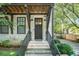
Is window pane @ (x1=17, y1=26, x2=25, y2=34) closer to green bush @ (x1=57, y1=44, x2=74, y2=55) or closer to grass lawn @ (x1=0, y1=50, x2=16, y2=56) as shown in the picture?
grass lawn @ (x1=0, y1=50, x2=16, y2=56)

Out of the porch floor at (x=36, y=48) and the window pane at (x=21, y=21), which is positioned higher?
the window pane at (x=21, y=21)

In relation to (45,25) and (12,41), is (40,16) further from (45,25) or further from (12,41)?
Answer: (12,41)

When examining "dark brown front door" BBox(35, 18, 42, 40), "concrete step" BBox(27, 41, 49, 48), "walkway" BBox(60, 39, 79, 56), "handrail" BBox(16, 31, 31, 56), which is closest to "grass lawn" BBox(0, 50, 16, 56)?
"handrail" BBox(16, 31, 31, 56)

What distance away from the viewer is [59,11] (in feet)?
9.64

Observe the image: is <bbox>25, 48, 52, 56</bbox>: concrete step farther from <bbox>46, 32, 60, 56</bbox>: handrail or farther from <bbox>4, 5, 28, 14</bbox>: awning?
<bbox>4, 5, 28, 14</bbox>: awning

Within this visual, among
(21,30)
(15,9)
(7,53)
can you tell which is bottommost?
(7,53)

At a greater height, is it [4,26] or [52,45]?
[4,26]

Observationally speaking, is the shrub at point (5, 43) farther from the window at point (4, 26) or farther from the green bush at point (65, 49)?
→ the green bush at point (65, 49)

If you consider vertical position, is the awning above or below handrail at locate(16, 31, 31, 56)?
above

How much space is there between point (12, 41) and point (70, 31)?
0.58 metres

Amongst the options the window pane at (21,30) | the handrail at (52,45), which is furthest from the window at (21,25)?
the handrail at (52,45)

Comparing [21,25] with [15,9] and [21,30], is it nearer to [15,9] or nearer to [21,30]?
[21,30]

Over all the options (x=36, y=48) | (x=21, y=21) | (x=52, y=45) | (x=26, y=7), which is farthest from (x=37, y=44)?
(x=26, y=7)

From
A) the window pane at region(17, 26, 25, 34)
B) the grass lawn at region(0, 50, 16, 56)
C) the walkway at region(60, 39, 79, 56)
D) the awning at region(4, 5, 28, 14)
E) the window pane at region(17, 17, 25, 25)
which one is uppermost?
the awning at region(4, 5, 28, 14)
